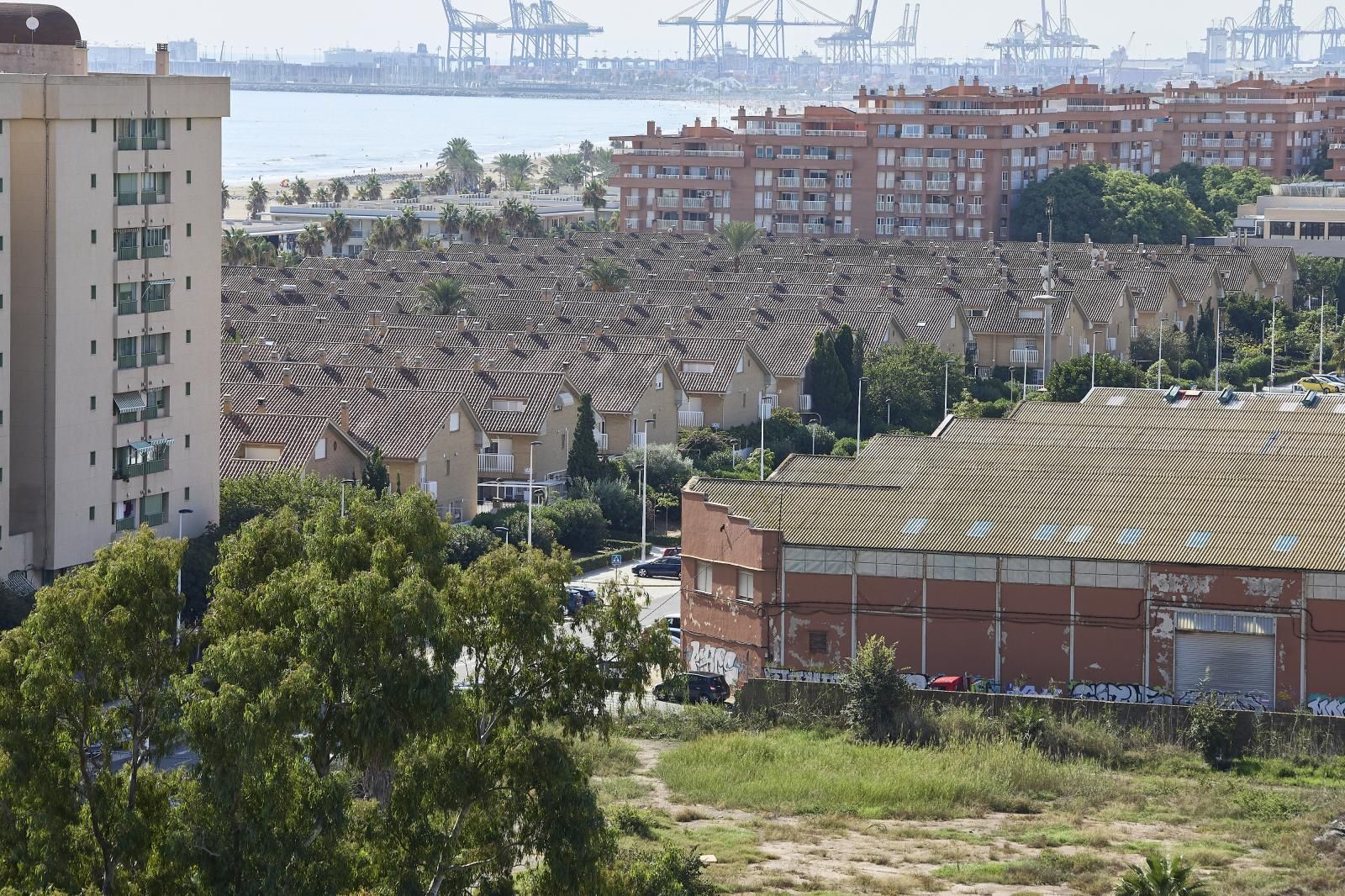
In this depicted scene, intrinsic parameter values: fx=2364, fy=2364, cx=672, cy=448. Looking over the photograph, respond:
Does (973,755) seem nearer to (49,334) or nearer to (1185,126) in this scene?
(49,334)

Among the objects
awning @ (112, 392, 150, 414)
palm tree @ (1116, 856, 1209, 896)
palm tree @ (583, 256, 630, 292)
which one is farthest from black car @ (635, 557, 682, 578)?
palm tree @ (583, 256, 630, 292)

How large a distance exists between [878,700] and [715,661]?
19.9ft

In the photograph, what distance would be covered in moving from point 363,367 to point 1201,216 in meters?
94.9

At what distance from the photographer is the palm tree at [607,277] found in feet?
383

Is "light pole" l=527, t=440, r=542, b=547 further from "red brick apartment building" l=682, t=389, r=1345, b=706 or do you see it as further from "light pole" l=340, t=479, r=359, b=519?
"red brick apartment building" l=682, t=389, r=1345, b=706

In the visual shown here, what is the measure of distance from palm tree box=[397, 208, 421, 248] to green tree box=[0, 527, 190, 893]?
118 m

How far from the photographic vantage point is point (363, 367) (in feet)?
251

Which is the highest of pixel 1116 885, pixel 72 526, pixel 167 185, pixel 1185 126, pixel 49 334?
pixel 1185 126

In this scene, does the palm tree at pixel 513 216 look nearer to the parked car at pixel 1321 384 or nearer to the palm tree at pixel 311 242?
the palm tree at pixel 311 242

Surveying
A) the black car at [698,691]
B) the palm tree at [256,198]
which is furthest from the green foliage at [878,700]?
the palm tree at [256,198]

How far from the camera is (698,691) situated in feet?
153

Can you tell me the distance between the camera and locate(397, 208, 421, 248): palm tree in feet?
474

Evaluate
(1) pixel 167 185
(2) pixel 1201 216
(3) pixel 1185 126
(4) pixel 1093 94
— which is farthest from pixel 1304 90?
(1) pixel 167 185

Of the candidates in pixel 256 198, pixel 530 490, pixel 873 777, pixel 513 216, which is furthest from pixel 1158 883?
pixel 256 198
